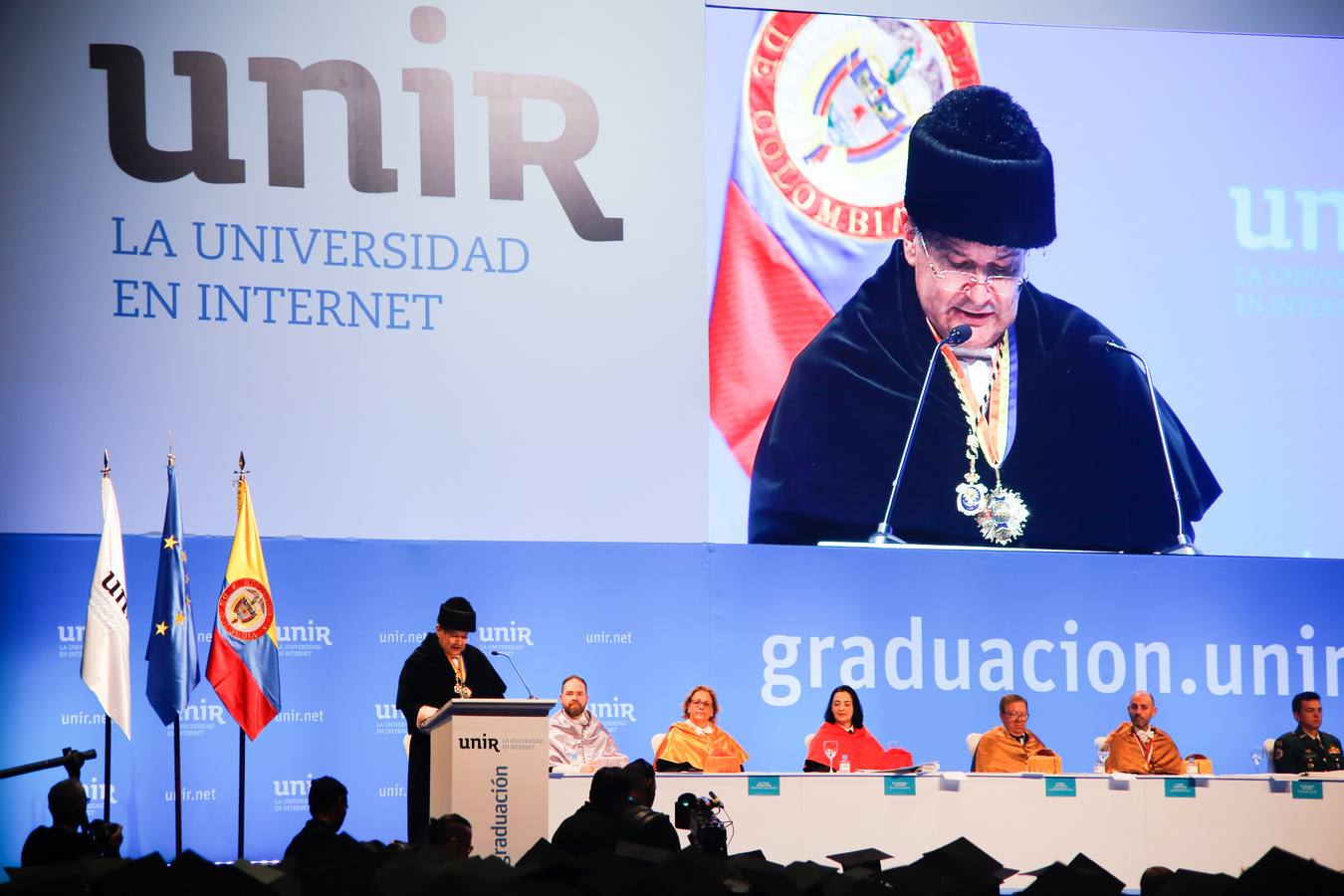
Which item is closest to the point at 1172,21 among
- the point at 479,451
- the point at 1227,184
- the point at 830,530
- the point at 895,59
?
the point at 1227,184

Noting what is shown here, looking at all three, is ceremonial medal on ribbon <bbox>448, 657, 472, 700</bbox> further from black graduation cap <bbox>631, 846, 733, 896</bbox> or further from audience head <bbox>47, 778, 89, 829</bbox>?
black graduation cap <bbox>631, 846, 733, 896</bbox>

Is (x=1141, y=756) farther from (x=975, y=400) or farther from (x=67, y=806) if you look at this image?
(x=67, y=806)

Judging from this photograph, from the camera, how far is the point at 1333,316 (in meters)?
10.7

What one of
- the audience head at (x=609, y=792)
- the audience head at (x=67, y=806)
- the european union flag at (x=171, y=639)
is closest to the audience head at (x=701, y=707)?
the european union flag at (x=171, y=639)

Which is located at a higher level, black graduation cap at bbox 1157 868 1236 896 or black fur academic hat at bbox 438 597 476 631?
black fur academic hat at bbox 438 597 476 631

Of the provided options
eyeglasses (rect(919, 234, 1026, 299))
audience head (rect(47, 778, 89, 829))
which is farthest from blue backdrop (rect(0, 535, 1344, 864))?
audience head (rect(47, 778, 89, 829))

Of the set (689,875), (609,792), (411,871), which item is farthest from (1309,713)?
(411,871)

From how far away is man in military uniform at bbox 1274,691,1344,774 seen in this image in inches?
355

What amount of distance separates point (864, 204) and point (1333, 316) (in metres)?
3.03

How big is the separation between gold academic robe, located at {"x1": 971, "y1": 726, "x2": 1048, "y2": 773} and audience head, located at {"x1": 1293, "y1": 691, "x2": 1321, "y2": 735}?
55.1 inches

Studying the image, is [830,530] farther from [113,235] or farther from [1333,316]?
[113,235]

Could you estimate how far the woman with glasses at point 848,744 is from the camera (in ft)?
29.5

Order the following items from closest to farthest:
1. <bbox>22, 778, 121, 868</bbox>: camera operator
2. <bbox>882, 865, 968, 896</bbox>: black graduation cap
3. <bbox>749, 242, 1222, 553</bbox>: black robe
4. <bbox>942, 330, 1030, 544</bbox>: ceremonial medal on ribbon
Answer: <bbox>882, 865, 968, 896</bbox>: black graduation cap, <bbox>22, 778, 121, 868</bbox>: camera operator, <bbox>749, 242, 1222, 553</bbox>: black robe, <bbox>942, 330, 1030, 544</bbox>: ceremonial medal on ribbon

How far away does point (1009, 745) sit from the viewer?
911 cm
